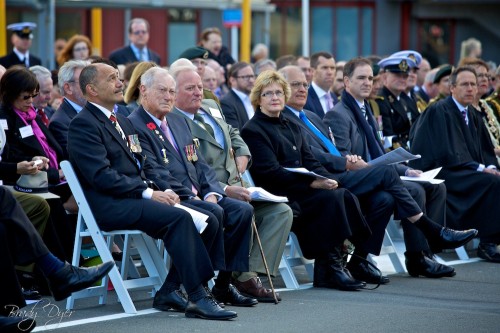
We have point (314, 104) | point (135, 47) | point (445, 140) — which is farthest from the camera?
point (135, 47)

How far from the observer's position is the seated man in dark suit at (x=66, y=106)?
10.0 meters

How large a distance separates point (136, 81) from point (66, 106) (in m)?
0.64

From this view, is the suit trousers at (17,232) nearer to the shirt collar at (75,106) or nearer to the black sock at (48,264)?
the black sock at (48,264)

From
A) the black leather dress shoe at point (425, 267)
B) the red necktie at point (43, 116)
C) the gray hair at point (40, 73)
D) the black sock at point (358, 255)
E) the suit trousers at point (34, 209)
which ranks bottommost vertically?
the black leather dress shoe at point (425, 267)

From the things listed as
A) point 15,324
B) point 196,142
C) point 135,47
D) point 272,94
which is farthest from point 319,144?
point 135,47

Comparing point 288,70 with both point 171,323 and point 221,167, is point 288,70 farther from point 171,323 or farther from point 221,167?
point 171,323

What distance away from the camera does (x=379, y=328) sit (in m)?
8.01

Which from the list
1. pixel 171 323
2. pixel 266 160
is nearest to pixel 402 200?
pixel 266 160

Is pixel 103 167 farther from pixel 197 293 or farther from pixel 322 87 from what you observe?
pixel 322 87

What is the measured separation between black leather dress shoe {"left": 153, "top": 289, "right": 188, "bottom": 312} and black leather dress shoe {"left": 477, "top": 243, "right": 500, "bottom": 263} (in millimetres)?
4193

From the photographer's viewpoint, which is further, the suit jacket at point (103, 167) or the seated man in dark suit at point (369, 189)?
the seated man in dark suit at point (369, 189)

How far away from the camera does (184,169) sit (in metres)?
9.18

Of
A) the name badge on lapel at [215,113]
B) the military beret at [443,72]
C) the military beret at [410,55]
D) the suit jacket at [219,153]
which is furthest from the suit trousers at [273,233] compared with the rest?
the military beret at [443,72]

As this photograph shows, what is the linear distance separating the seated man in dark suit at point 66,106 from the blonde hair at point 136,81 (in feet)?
1.27
